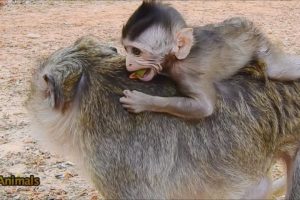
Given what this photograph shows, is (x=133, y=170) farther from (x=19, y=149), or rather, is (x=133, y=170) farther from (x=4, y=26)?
(x=4, y=26)

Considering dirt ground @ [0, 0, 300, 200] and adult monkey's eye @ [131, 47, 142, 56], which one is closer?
adult monkey's eye @ [131, 47, 142, 56]

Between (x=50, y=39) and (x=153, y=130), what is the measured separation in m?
7.37

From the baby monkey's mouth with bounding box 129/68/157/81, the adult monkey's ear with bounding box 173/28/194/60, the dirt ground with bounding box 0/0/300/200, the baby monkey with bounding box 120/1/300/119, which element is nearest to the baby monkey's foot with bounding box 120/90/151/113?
the baby monkey with bounding box 120/1/300/119

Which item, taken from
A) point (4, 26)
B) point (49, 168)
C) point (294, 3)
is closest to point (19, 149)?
point (49, 168)

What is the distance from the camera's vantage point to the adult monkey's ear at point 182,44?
364 centimetres

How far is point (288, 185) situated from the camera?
3.97 m

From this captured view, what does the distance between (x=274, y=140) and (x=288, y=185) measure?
0.30 m

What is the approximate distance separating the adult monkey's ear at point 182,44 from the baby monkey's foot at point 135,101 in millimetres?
301

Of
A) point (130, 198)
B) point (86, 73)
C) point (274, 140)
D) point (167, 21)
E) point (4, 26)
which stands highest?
point (167, 21)

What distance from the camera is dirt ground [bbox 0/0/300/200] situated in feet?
17.8

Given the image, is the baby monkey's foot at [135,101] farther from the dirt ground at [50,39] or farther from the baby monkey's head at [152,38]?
the dirt ground at [50,39]

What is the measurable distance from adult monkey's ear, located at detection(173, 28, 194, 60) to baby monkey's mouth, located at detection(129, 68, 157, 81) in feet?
0.59

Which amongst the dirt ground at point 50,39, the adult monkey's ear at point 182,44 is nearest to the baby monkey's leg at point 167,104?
the adult monkey's ear at point 182,44

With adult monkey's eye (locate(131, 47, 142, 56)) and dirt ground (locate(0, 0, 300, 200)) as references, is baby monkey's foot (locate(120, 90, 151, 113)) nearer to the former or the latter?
adult monkey's eye (locate(131, 47, 142, 56))
